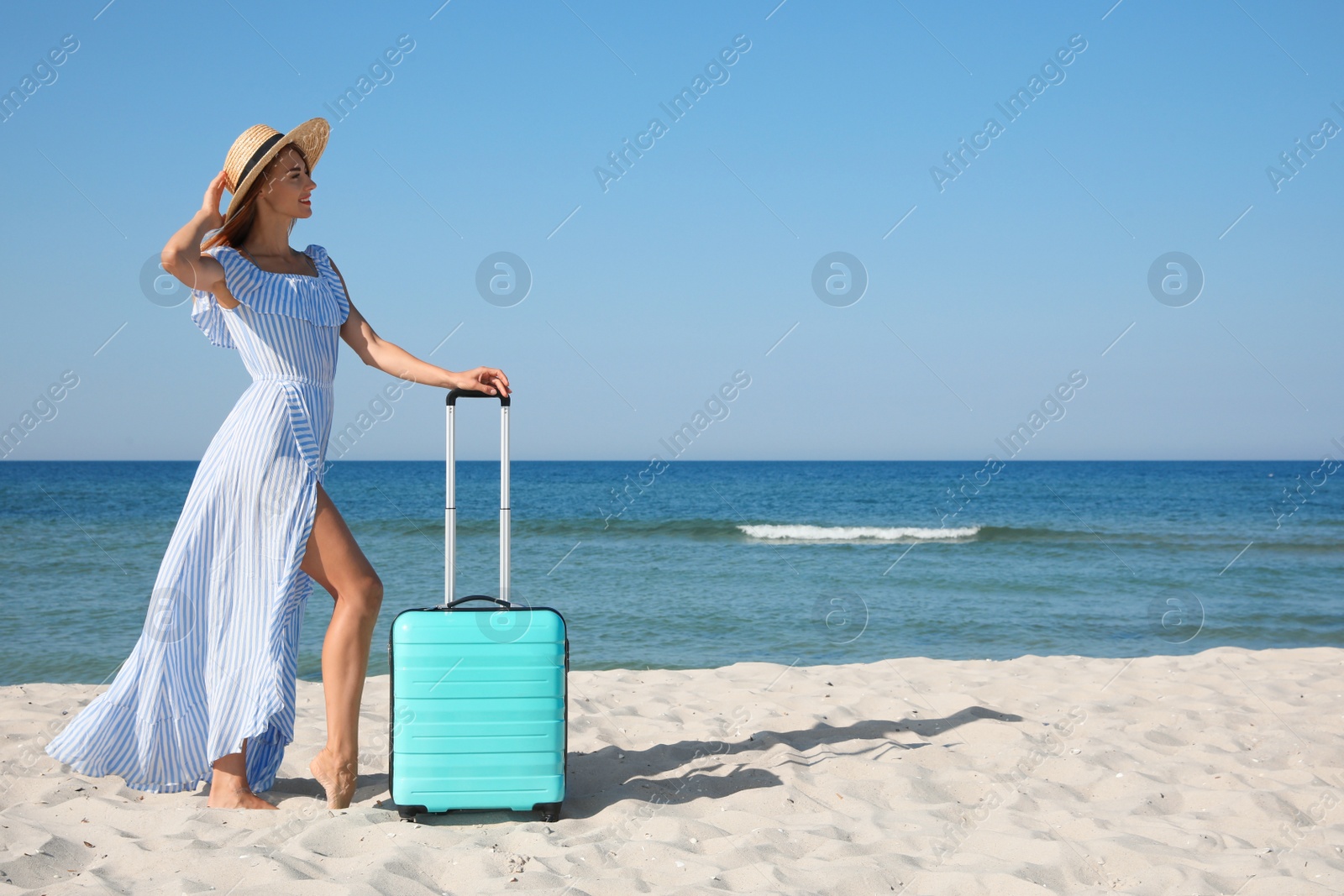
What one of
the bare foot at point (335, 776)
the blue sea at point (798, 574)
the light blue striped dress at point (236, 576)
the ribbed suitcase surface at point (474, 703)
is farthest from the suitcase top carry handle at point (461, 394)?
the blue sea at point (798, 574)

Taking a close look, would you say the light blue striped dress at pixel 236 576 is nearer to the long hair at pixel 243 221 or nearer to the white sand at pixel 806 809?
the long hair at pixel 243 221

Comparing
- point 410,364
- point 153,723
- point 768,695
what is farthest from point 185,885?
point 768,695

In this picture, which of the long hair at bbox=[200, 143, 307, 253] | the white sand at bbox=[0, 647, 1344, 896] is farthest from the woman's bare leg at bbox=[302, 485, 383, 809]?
the long hair at bbox=[200, 143, 307, 253]

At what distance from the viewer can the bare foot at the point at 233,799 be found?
9.12 feet

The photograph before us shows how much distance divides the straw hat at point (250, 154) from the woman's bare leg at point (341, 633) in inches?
34.2

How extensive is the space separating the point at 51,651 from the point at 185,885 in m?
4.98

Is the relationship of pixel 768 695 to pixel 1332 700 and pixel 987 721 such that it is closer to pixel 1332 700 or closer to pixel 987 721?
pixel 987 721

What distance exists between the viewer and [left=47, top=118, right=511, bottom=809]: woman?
8.79ft

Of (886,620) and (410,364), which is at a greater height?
(410,364)

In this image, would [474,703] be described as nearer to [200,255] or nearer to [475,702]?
[475,702]

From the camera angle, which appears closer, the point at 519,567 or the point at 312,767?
the point at 312,767

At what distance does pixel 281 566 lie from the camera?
2.69 meters

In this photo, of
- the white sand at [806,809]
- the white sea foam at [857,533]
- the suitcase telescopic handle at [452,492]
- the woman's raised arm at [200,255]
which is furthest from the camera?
the white sea foam at [857,533]

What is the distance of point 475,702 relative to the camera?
2.60 meters
